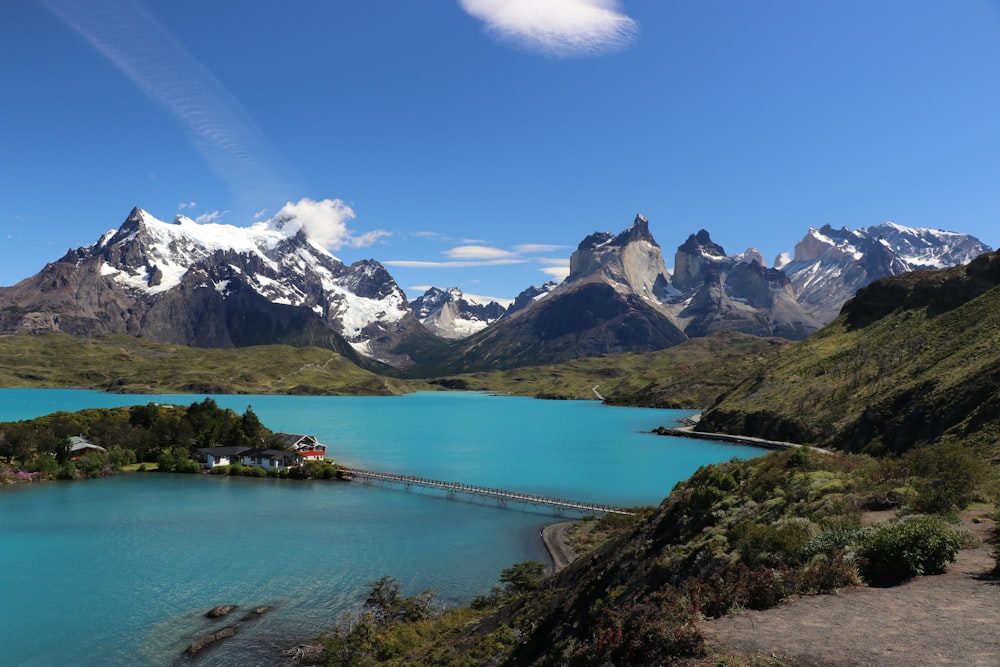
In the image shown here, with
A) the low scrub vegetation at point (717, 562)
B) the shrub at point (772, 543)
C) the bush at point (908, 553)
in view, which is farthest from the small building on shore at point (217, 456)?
the bush at point (908, 553)

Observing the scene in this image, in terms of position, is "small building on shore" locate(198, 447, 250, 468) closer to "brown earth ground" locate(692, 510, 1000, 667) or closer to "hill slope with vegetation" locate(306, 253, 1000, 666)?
"hill slope with vegetation" locate(306, 253, 1000, 666)

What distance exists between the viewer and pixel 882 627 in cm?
1519

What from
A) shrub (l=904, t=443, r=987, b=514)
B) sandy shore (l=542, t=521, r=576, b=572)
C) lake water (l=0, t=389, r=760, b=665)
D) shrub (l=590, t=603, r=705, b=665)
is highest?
shrub (l=904, t=443, r=987, b=514)

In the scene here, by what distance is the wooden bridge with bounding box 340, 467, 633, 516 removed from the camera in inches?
3570

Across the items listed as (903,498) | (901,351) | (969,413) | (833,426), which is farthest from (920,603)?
(901,351)

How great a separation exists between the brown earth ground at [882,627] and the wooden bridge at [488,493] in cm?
6834

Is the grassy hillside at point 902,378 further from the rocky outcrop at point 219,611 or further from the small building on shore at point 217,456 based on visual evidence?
the small building on shore at point 217,456

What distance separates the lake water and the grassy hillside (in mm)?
42038

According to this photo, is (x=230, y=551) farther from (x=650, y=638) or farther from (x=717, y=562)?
(x=650, y=638)

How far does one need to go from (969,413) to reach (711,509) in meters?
75.3

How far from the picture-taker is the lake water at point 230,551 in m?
45.7

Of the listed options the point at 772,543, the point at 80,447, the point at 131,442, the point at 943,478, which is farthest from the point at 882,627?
the point at 131,442

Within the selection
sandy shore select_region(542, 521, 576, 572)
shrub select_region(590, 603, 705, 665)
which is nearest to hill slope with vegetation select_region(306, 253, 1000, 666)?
shrub select_region(590, 603, 705, 665)

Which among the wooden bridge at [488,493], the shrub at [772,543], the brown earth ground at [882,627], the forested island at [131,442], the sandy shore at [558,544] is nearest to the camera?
the brown earth ground at [882,627]
